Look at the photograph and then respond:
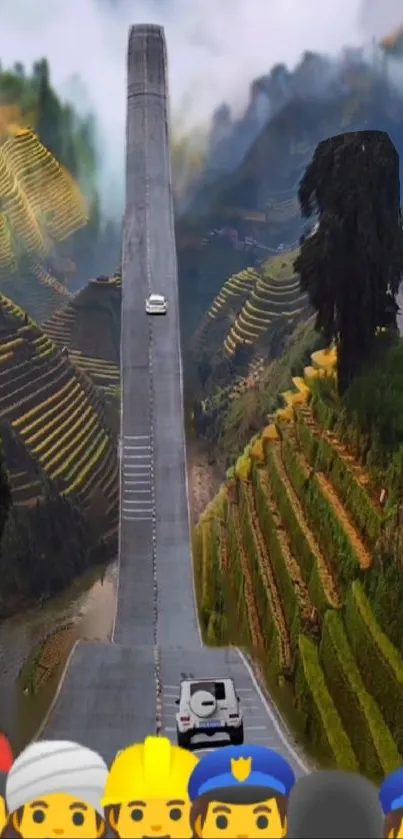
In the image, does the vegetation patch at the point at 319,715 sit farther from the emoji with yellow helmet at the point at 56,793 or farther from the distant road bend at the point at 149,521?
the emoji with yellow helmet at the point at 56,793

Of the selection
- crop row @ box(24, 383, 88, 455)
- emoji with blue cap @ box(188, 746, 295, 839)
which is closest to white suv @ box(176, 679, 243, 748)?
emoji with blue cap @ box(188, 746, 295, 839)

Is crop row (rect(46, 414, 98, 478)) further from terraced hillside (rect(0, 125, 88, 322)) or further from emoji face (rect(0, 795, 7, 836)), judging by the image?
emoji face (rect(0, 795, 7, 836))

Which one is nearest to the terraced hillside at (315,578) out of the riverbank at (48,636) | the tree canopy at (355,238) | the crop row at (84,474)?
the tree canopy at (355,238)

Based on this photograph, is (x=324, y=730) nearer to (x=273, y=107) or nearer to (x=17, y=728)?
(x=17, y=728)

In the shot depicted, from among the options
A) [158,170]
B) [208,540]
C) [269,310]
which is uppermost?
[158,170]

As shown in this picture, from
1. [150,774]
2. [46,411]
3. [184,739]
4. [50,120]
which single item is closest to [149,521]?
[46,411]

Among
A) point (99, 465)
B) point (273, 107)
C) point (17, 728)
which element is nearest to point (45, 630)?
point (17, 728)

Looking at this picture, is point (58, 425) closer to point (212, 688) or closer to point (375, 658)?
point (212, 688)
